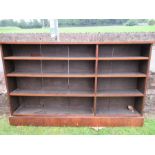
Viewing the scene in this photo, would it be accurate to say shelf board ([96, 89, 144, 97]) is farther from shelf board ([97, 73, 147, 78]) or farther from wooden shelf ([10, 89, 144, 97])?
shelf board ([97, 73, 147, 78])

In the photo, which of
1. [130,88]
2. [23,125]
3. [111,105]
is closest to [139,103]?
[130,88]

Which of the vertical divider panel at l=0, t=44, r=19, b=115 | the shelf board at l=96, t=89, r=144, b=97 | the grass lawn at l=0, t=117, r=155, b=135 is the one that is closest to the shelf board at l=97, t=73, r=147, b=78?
the shelf board at l=96, t=89, r=144, b=97

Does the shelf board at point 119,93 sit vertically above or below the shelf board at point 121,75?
below

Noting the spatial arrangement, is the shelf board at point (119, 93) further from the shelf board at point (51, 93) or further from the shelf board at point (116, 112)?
the shelf board at point (116, 112)

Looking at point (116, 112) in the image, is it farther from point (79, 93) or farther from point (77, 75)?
point (77, 75)

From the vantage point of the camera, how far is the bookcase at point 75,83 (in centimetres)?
251

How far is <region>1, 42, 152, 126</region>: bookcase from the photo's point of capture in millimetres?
2508

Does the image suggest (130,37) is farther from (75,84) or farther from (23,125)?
(23,125)

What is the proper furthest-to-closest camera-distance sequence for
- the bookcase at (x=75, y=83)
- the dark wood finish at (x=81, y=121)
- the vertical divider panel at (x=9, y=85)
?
the dark wood finish at (x=81, y=121), the bookcase at (x=75, y=83), the vertical divider panel at (x=9, y=85)

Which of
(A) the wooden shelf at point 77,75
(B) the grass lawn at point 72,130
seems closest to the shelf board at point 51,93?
(A) the wooden shelf at point 77,75

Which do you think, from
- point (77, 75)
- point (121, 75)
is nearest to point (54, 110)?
point (77, 75)

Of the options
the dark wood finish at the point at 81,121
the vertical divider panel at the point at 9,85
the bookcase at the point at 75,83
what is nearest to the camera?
the vertical divider panel at the point at 9,85

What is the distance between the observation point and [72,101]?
2.85 meters
